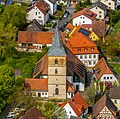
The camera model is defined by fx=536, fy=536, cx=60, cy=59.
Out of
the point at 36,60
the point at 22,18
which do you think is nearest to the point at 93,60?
the point at 36,60

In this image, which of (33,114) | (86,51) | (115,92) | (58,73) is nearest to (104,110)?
(115,92)

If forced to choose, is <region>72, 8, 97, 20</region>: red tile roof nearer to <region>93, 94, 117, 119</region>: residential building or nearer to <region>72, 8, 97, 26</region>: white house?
<region>72, 8, 97, 26</region>: white house

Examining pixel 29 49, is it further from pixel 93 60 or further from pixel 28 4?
pixel 28 4

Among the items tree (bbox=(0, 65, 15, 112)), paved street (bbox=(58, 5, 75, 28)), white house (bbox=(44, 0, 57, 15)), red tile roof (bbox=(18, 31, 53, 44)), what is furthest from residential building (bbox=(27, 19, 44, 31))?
tree (bbox=(0, 65, 15, 112))

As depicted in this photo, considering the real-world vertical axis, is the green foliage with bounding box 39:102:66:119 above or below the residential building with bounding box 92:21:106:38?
below

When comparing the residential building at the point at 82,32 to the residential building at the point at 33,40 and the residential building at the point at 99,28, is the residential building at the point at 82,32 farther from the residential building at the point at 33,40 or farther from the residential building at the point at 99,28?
the residential building at the point at 33,40
